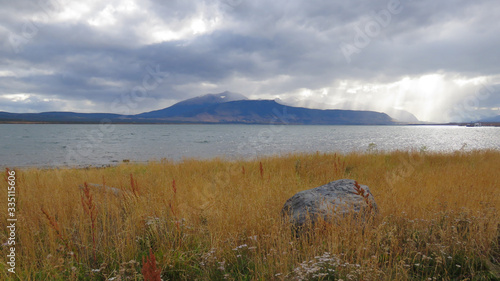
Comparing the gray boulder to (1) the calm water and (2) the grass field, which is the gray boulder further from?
(1) the calm water

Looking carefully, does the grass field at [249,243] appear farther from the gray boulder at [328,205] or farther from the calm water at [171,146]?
the calm water at [171,146]

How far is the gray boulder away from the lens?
3.89 m

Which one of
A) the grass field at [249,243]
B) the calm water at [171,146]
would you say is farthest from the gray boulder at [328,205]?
the calm water at [171,146]

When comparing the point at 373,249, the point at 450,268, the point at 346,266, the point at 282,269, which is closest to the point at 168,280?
the point at 282,269

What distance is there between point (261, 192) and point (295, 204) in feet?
4.31

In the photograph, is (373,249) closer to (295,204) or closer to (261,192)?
(295,204)

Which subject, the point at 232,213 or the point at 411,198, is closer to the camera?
the point at 232,213

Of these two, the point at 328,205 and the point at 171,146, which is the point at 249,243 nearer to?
the point at 328,205

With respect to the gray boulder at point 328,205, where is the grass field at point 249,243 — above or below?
below

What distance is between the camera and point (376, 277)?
2617 mm

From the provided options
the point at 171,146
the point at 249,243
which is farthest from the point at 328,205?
the point at 171,146

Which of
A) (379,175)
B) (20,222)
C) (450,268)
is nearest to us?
(450,268)

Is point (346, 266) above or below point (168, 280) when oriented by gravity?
above

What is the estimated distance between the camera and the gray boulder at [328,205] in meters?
3.89
